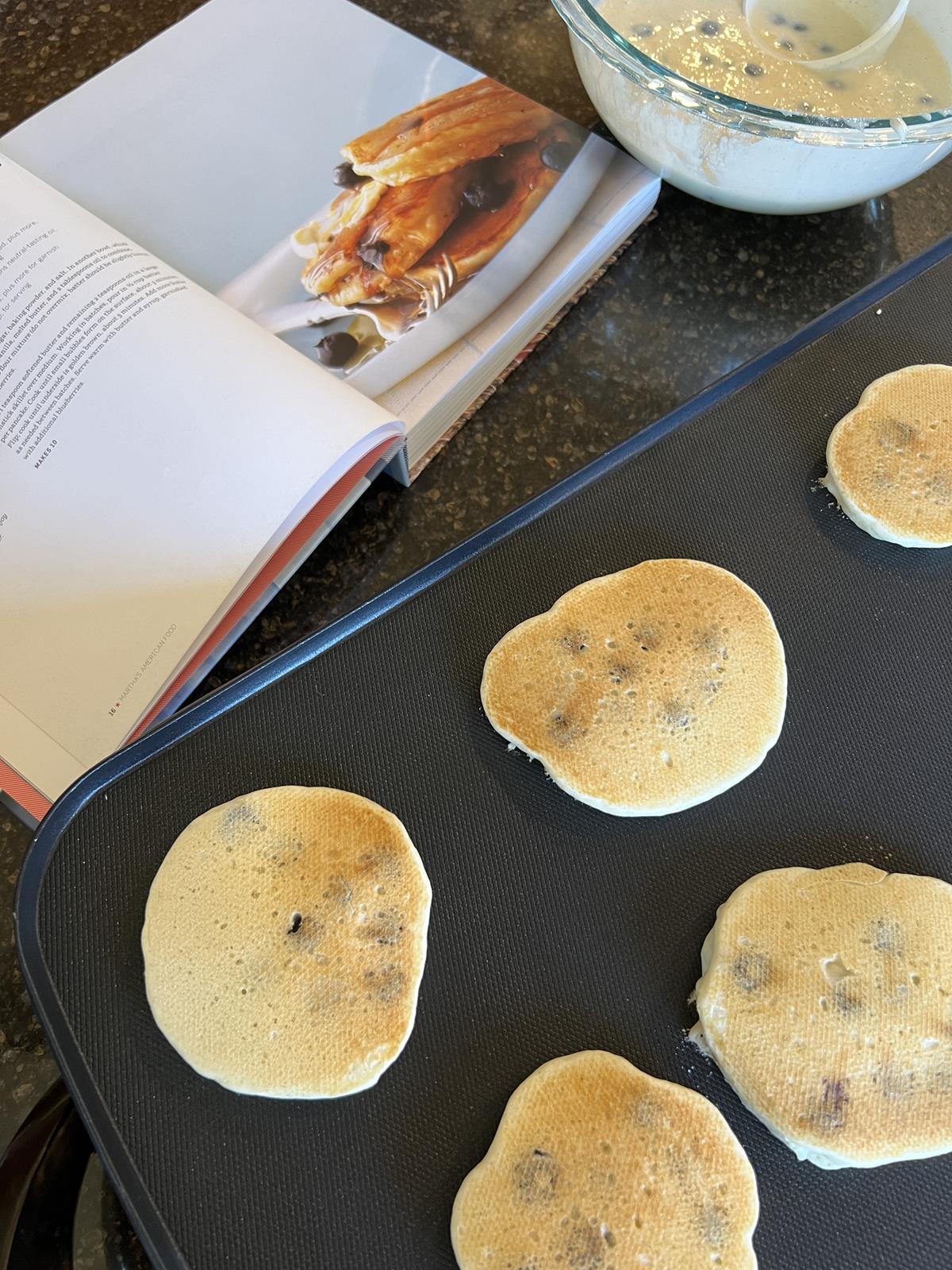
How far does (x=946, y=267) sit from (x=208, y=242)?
47 centimetres

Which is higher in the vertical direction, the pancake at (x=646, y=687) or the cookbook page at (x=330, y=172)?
the cookbook page at (x=330, y=172)

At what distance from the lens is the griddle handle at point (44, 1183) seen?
0.37 metres

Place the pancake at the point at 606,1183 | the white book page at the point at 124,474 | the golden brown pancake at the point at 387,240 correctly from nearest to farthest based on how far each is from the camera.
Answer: the pancake at the point at 606,1183 → the white book page at the point at 124,474 → the golden brown pancake at the point at 387,240

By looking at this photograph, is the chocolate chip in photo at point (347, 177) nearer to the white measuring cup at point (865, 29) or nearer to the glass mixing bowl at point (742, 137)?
the glass mixing bowl at point (742, 137)

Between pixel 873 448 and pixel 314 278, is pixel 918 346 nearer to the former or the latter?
pixel 873 448

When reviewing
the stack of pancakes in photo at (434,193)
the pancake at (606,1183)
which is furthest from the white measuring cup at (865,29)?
the pancake at (606,1183)

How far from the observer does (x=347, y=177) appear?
2.08 ft

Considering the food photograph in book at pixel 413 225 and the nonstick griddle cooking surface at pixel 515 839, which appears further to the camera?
the food photograph in book at pixel 413 225

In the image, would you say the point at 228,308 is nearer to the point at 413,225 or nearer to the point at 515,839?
the point at 413,225

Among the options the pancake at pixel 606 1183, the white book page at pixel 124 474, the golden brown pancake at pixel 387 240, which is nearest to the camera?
the pancake at pixel 606 1183

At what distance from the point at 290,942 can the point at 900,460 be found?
0.40 meters

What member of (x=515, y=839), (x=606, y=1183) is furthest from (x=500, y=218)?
(x=606, y=1183)

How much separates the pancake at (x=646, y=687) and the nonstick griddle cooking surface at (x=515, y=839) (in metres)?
0.02

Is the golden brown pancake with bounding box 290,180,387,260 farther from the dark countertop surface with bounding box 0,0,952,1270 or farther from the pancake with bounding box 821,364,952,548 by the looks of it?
the pancake with bounding box 821,364,952,548
